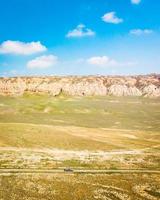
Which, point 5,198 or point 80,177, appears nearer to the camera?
point 5,198

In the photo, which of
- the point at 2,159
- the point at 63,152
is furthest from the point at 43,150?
the point at 2,159

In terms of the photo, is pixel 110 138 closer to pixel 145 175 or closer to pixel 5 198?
pixel 145 175

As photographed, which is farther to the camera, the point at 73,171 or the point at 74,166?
the point at 74,166

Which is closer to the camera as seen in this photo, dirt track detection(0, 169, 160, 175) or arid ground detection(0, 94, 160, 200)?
arid ground detection(0, 94, 160, 200)

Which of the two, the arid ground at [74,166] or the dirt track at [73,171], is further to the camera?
the dirt track at [73,171]

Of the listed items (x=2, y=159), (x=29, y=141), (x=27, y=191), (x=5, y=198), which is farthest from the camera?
(x=29, y=141)

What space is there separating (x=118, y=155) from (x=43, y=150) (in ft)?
61.2

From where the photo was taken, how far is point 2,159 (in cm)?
6731

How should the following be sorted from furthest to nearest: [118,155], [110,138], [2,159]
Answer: [110,138], [118,155], [2,159]

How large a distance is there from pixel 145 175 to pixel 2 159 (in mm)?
29010

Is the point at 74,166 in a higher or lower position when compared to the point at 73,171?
lower

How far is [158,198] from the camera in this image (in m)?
47.5

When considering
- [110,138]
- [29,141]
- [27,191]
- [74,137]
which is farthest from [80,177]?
[110,138]

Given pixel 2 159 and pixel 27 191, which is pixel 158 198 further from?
pixel 2 159
